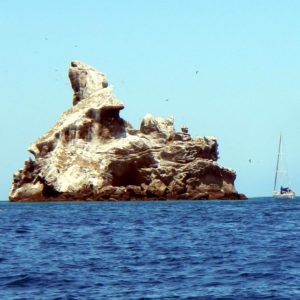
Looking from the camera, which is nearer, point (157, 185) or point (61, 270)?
point (61, 270)

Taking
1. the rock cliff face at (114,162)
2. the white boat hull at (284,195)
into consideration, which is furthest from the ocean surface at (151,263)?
the white boat hull at (284,195)

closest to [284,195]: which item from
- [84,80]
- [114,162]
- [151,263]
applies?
[84,80]

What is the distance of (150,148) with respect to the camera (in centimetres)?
11881

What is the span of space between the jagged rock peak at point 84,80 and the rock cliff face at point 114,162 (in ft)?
10.9

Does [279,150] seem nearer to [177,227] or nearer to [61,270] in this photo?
[177,227]

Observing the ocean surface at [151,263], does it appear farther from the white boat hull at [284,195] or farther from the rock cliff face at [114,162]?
the white boat hull at [284,195]

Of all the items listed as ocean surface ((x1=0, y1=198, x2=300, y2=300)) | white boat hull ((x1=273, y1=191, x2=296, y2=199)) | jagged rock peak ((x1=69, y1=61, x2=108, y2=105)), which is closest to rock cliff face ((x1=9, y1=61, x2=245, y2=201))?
jagged rock peak ((x1=69, y1=61, x2=108, y2=105))

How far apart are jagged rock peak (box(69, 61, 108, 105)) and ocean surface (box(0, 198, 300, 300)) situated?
78.0 m

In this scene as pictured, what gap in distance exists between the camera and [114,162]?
11719 cm

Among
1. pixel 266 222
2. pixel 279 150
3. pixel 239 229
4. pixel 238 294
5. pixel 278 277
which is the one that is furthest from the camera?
pixel 279 150

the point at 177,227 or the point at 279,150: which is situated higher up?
the point at 279,150

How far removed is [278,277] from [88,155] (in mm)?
90962

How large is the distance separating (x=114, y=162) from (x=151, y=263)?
3340 inches

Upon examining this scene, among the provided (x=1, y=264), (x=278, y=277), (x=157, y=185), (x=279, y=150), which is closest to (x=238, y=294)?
(x=278, y=277)
